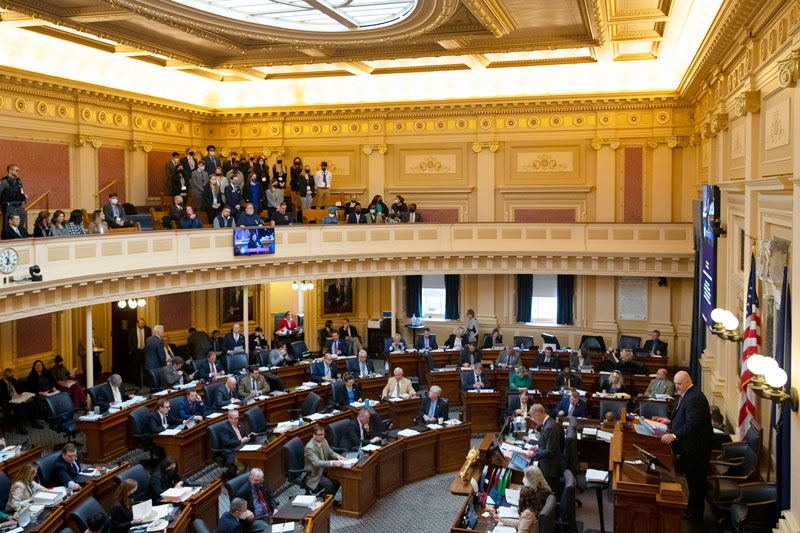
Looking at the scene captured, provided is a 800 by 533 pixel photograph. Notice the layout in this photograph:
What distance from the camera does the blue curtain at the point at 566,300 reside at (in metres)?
23.0

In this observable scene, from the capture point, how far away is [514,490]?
33.2 feet

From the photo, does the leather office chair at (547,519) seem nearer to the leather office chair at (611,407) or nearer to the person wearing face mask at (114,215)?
the leather office chair at (611,407)

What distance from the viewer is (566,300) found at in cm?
2297

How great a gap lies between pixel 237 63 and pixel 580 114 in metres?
9.94

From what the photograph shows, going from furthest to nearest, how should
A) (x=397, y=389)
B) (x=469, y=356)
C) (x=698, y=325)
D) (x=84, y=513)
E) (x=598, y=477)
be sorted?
(x=469, y=356) < (x=698, y=325) < (x=397, y=389) < (x=598, y=477) < (x=84, y=513)

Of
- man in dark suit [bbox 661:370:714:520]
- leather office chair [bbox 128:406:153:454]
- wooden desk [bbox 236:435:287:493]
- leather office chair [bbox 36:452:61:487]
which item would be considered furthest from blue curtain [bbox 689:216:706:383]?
leather office chair [bbox 36:452:61:487]

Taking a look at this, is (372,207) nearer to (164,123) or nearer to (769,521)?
(164,123)

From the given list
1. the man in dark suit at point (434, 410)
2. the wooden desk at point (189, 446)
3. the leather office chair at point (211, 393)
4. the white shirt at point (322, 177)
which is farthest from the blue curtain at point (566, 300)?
the wooden desk at point (189, 446)

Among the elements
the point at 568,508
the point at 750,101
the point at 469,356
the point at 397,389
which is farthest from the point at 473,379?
the point at 750,101

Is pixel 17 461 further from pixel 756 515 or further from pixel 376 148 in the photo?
pixel 376 148

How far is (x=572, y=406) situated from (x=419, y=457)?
2934 millimetres

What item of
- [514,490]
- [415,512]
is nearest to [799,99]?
[514,490]

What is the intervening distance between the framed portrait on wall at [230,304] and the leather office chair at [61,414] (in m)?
9.11

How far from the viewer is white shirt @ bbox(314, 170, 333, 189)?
22812 mm
